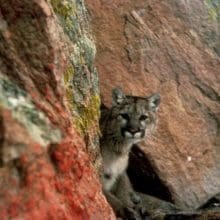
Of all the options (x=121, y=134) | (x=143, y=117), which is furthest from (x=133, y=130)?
(x=143, y=117)

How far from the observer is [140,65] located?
12453 mm

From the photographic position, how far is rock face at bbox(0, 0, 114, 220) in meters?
5.15

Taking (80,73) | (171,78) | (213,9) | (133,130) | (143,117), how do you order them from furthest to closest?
1. (213,9)
2. (171,78)
3. (143,117)
4. (133,130)
5. (80,73)

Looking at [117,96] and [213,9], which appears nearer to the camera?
[117,96]

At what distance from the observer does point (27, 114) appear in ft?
17.5

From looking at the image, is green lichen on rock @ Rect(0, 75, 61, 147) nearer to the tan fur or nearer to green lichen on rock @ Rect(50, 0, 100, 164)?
green lichen on rock @ Rect(50, 0, 100, 164)

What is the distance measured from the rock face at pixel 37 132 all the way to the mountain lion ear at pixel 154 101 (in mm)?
4608

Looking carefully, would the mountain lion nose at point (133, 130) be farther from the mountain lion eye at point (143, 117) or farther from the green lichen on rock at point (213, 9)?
the green lichen on rock at point (213, 9)

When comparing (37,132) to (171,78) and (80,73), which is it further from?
(171,78)

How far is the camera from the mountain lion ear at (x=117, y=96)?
37.3 ft

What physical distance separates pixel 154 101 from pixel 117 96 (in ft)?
2.14

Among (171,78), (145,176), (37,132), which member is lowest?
(145,176)

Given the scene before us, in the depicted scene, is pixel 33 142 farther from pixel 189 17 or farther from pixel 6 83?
pixel 189 17

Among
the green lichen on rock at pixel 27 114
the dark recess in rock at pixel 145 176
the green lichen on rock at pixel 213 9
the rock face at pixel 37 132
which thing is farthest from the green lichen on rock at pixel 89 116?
the green lichen on rock at pixel 213 9
